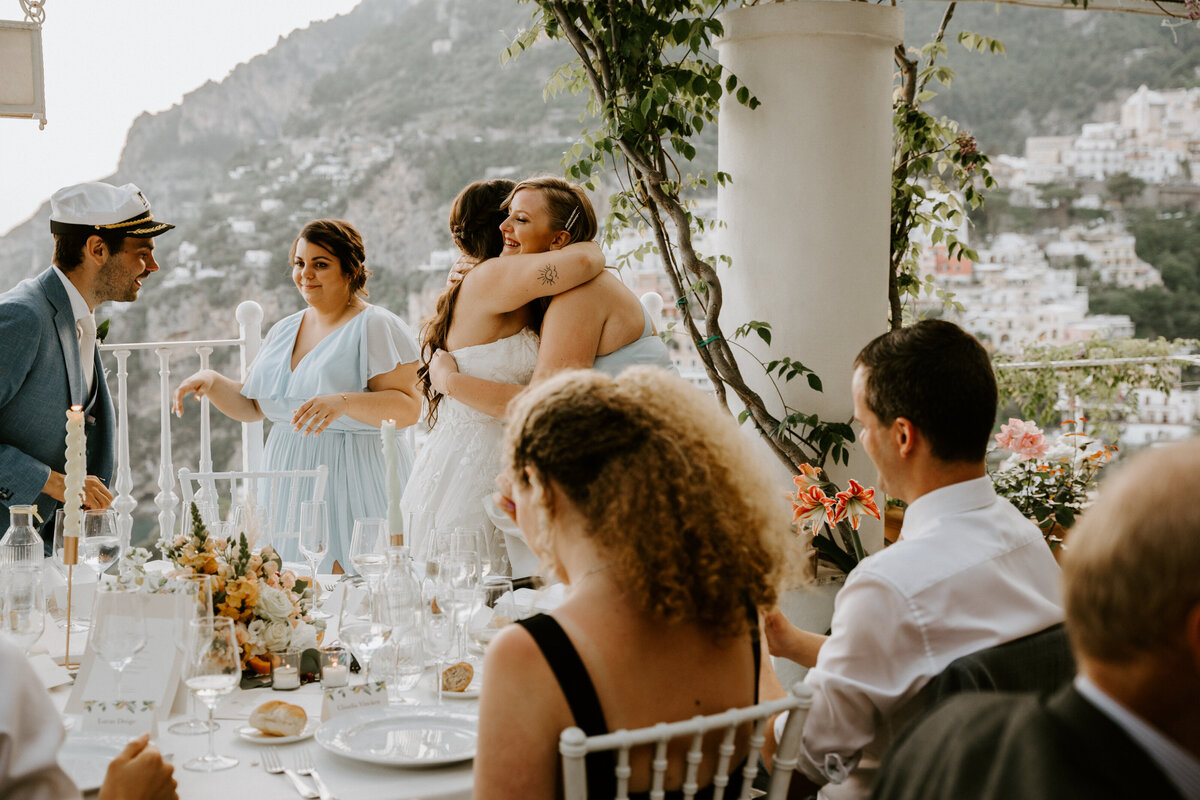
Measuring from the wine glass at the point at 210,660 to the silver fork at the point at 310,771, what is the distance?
92 mm

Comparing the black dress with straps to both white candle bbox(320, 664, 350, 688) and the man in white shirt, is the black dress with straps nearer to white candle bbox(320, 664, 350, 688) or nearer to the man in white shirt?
the man in white shirt

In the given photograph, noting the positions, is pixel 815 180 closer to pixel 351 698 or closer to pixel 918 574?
pixel 918 574

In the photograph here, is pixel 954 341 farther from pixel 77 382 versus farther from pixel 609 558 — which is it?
pixel 77 382

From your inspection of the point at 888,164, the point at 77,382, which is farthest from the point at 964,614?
the point at 77,382

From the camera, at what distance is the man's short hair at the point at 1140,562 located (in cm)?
70

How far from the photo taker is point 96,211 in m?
2.91

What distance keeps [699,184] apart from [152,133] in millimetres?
15572

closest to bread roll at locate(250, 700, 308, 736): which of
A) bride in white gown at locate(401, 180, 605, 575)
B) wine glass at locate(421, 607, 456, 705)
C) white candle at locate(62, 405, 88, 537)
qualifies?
wine glass at locate(421, 607, 456, 705)

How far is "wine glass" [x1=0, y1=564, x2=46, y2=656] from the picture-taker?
171cm

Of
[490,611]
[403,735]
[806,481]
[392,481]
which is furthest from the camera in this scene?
[806,481]

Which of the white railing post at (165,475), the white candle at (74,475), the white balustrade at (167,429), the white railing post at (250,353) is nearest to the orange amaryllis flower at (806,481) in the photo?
the white candle at (74,475)

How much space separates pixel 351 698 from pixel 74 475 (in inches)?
28.8

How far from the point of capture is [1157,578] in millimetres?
701

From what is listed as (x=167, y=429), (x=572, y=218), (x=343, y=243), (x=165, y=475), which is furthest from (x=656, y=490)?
(x=167, y=429)
